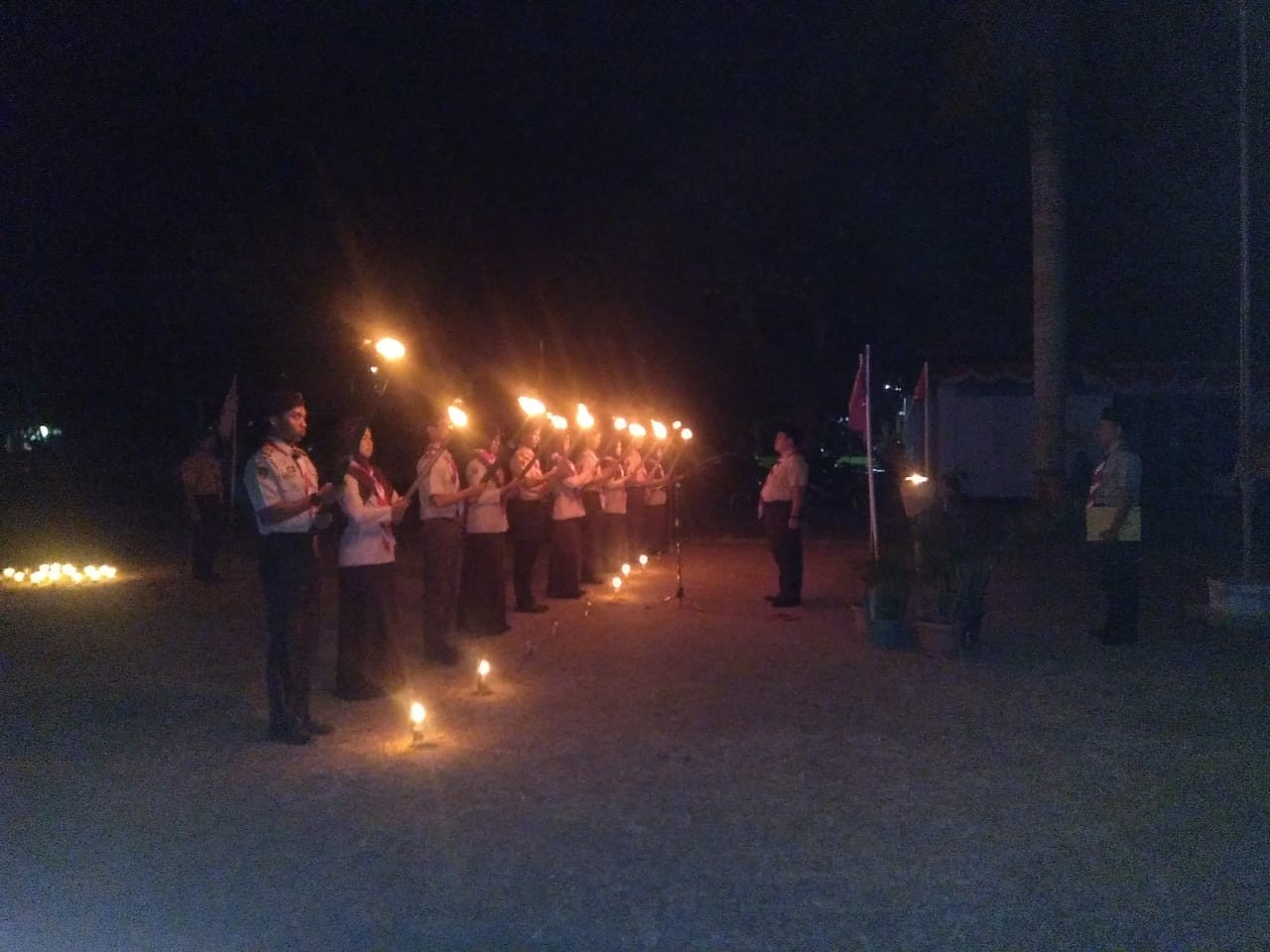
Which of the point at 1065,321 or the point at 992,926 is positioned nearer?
the point at 992,926

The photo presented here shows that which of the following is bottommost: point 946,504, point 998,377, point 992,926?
point 992,926

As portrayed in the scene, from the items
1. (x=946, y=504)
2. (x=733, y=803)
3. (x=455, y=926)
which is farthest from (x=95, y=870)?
(x=946, y=504)

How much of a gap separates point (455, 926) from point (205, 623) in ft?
29.0

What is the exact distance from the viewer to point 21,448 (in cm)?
4425

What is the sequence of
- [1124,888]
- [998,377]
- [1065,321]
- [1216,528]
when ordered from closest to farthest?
[1124,888] → [1065,321] → [1216,528] → [998,377]

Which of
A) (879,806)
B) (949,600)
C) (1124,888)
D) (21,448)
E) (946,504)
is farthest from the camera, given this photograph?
(21,448)

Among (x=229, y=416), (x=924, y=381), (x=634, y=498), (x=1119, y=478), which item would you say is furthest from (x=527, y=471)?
(x=924, y=381)

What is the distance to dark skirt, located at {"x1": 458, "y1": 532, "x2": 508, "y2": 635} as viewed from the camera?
11.9 metres

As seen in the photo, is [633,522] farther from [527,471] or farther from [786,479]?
[527,471]

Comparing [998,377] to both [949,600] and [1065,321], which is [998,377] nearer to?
[1065,321]

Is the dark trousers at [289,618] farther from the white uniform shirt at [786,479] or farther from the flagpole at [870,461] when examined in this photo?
the white uniform shirt at [786,479]

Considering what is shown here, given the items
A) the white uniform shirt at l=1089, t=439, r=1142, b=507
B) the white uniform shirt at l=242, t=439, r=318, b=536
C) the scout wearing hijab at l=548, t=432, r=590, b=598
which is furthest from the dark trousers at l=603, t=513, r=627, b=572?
the white uniform shirt at l=242, t=439, r=318, b=536

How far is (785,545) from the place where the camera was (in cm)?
1430

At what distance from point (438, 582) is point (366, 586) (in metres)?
1.34
